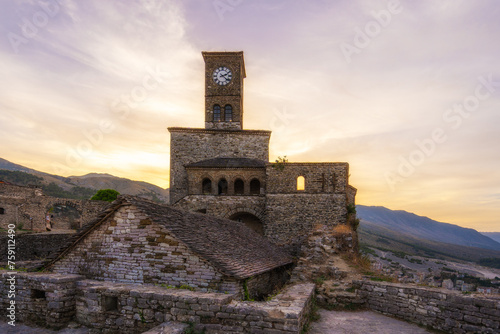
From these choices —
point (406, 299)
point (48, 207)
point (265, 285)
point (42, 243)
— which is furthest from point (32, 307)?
point (48, 207)

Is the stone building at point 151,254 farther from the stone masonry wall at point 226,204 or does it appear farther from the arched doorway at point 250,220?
the arched doorway at point 250,220

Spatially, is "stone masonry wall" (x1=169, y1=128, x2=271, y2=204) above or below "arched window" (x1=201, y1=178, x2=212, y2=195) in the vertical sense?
above

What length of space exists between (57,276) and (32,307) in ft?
3.02

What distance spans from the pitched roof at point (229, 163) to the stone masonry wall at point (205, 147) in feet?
4.26

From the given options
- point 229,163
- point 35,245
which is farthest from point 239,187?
point 35,245

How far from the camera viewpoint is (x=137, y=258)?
8781 millimetres

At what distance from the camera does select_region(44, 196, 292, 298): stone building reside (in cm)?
826

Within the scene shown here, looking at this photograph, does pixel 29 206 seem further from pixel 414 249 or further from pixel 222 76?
pixel 414 249

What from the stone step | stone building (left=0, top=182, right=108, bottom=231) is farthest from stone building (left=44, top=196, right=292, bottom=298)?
stone building (left=0, top=182, right=108, bottom=231)

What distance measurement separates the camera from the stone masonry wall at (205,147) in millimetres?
29047

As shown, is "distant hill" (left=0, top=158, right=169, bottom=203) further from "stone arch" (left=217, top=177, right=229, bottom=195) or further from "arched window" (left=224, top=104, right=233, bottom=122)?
"stone arch" (left=217, top=177, right=229, bottom=195)

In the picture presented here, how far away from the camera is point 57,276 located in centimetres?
775

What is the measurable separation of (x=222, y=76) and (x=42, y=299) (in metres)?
28.1

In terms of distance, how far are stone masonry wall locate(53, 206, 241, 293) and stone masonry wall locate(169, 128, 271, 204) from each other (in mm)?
19233
